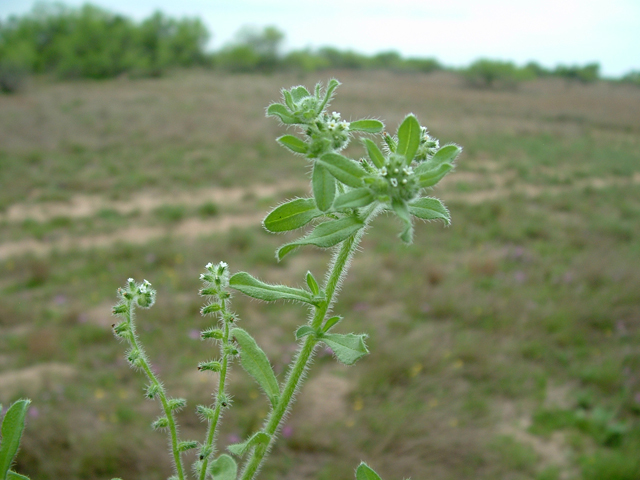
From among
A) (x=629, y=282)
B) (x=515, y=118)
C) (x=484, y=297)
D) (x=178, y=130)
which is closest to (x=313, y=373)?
(x=484, y=297)

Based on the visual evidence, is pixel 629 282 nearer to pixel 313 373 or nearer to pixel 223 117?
pixel 313 373

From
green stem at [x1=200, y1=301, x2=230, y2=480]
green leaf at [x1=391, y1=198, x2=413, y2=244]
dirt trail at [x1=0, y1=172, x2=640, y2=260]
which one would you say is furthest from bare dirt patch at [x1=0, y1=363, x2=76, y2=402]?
green leaf at [x1=391, y1=198, x2=413, y2=244]

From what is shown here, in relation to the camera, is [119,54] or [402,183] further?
[119,54]

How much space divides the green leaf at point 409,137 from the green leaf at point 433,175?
0.06m

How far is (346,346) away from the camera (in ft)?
3.78

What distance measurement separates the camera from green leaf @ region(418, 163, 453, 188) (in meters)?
1.10

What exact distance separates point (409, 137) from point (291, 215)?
0.34 m

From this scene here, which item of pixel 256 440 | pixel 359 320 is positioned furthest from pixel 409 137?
pixel 359 320

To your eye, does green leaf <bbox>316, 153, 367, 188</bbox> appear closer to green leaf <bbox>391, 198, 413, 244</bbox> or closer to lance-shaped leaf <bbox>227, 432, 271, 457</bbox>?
green leaf <bbox>391, 198, 413, 244</bbox>

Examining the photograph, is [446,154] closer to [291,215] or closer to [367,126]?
[367,126]

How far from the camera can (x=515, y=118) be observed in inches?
1192

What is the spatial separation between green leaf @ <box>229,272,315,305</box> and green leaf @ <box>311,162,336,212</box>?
0.70 ft

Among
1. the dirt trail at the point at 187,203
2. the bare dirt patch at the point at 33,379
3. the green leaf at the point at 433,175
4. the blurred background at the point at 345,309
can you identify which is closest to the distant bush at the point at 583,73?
the blurred background at the point at 345,309

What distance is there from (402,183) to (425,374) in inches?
218
